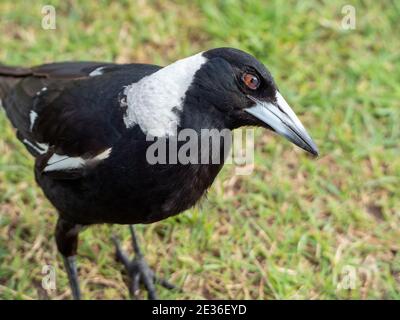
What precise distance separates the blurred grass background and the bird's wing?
0.62m

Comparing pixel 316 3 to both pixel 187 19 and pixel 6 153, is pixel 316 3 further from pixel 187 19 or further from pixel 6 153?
pixel 6 153

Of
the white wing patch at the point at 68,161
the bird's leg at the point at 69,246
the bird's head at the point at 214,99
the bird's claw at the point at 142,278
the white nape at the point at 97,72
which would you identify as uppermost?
the white nape at the point at 97,72

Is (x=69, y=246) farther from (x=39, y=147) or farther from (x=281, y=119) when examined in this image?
(x=281, y=119)

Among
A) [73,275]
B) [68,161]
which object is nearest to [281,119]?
[68,161]

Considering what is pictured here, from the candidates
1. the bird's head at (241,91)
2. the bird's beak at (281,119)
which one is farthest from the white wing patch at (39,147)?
the bird's beak at (281,119)

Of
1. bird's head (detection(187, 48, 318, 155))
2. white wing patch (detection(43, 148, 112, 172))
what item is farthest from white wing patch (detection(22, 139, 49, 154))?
bird's head (detection(187, 48, 318, 155))

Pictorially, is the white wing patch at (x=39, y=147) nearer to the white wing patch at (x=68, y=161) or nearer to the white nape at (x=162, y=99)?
the white wing patch at (x=68, y=161)

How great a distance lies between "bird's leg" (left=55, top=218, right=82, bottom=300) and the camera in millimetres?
3170

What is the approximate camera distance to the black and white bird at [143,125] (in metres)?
2.65

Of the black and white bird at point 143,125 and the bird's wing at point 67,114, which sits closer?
the black and white bird at point 143,125

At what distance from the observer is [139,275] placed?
11.5 ft

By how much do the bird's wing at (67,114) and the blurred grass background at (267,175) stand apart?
0.62m
